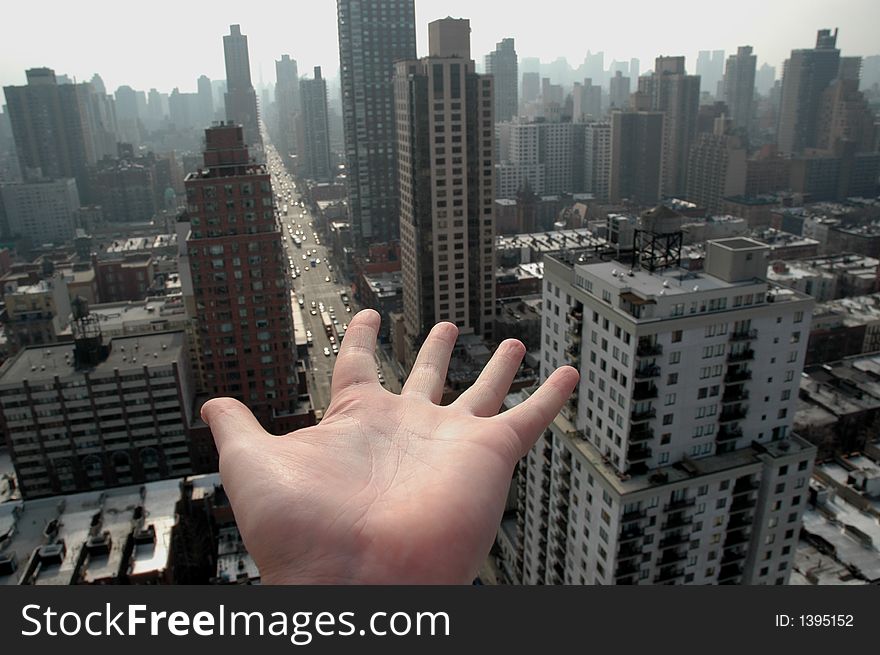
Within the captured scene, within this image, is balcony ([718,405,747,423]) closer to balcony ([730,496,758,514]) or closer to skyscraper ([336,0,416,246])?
balcony ([730,496,758,514])

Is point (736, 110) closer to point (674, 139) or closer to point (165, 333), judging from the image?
point (674, 139)

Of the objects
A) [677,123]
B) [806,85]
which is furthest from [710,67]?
[677,123]

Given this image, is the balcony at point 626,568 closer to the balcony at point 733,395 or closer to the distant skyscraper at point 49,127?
the balcony at point 733,395

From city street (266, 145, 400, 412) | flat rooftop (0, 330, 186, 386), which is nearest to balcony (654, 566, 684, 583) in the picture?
city street (266, 145, 400, 412)

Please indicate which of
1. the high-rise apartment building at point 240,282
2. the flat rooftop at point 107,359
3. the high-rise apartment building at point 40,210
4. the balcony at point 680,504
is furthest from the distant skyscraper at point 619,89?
the balcony at point 680,504

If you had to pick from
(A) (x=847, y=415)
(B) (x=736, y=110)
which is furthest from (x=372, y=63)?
(B) (x=736, y=110)

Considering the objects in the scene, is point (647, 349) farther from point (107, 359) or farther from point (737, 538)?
point (107, 359)
